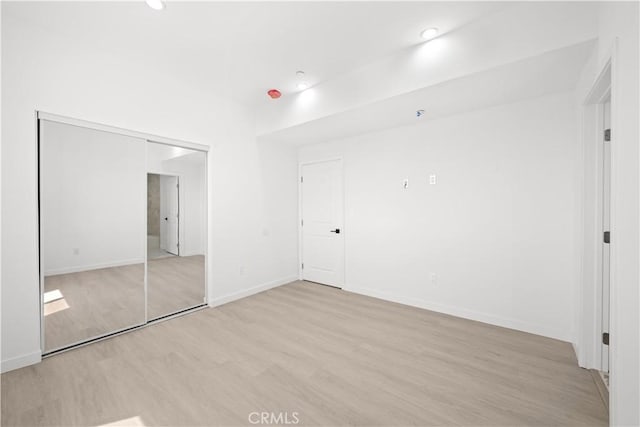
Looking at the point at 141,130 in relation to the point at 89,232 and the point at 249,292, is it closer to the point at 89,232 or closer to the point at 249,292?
the point at 89,232

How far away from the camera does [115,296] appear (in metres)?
2.94

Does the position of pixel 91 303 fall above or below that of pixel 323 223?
below

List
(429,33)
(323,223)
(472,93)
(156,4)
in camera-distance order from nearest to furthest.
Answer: (156,4) → (429,33) → (472,93) → (323,223)

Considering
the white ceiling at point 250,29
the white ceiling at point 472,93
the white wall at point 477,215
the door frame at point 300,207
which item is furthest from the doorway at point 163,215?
the white wall at point 477,215

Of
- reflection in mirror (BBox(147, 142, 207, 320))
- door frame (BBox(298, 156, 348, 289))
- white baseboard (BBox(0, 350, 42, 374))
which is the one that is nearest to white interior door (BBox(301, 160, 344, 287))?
door frame (BBox(298, 156, 348, 289))

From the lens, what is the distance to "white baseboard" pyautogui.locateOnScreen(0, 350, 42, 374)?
2.12 m

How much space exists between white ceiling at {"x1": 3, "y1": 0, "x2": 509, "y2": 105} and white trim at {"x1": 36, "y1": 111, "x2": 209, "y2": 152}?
2.44 feet

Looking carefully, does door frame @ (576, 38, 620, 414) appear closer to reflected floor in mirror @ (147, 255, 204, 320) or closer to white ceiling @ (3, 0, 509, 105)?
white ceiling @ (3, 0, 509, 105)

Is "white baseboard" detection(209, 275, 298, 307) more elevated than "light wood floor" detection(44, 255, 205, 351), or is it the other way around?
"light wood floor" detection(44, 255, 205, 351)

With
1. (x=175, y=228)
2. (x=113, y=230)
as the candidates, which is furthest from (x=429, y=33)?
(x=113, y=230)

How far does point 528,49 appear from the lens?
199 centimetres

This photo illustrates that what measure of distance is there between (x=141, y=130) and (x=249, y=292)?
260 centimetres

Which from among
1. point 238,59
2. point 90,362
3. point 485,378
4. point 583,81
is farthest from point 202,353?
point 583,81

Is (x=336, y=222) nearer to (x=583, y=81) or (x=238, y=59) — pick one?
(x=238, y=59)
